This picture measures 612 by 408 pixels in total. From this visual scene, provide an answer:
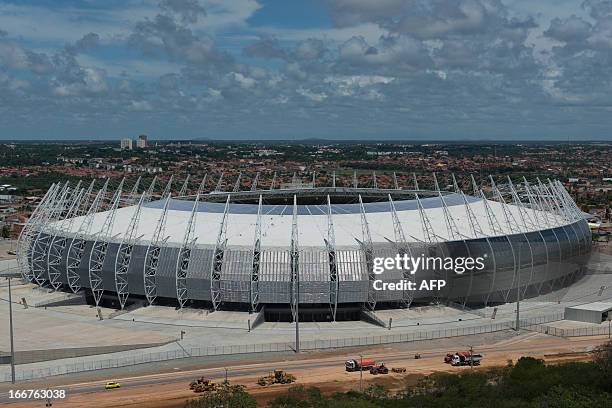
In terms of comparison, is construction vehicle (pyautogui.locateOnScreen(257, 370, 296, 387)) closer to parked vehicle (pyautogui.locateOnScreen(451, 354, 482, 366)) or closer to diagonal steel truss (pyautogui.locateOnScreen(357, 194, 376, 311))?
parked vehicle (pyautogui.locateOnScreen(451, 354, 482, 366))

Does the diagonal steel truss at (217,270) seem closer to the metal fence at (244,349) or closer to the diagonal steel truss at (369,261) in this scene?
the metal fence at (244,349)

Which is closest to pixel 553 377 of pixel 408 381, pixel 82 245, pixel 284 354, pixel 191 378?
pixel 408 381

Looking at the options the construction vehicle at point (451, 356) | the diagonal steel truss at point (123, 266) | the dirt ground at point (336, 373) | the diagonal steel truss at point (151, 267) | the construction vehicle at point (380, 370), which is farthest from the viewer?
the diagonal steel truss at point (123, 266)

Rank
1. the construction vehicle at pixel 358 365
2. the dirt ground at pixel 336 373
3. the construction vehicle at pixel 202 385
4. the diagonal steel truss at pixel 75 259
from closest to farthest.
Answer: the dirt ground at pixel 336 373 < the construction vehicle at pixel 202 385 < the construction vehicle at pixel 358 365 < the diagonal steel truss at pixel 75 259

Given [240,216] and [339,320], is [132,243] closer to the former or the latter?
[240,216]

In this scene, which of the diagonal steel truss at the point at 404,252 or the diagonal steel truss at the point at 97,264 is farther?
the diagonal steel truss at the point at 97,264

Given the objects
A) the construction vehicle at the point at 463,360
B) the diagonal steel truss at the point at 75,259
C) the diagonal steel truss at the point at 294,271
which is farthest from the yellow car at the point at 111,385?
the construction vehicle at the point at 463,360

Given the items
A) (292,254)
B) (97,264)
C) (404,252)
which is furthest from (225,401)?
(97,264)
